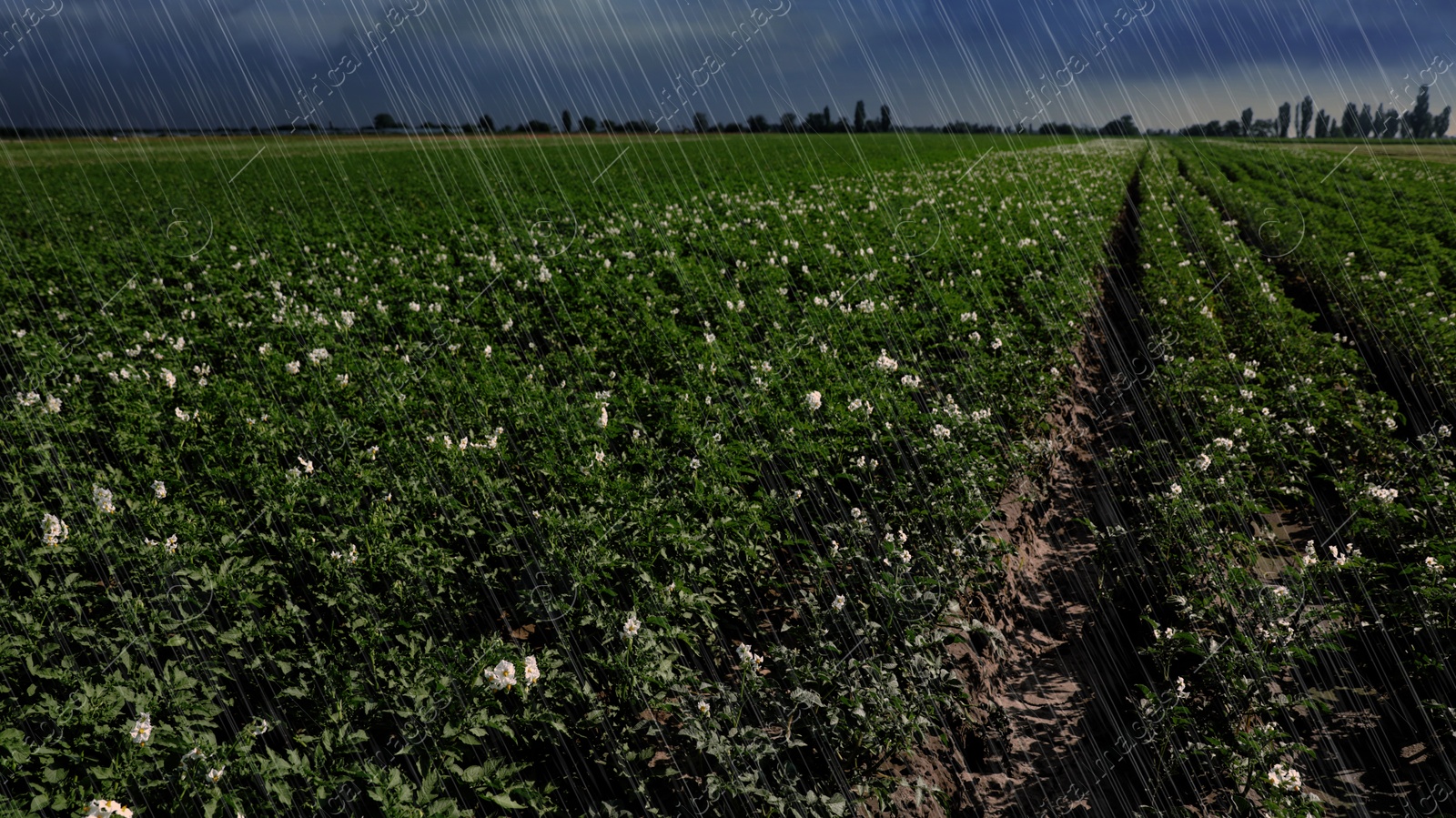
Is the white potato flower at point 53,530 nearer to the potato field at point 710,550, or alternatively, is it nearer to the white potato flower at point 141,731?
the potato field at point 710,550

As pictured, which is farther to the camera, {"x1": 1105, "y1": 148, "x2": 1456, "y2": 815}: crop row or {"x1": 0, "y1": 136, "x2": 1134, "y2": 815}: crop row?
{"x1": 1105, "y1": 148, "x2": 1456, "y2": 815}: crop row

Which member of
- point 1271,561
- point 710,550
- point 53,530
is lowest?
point 1271,561

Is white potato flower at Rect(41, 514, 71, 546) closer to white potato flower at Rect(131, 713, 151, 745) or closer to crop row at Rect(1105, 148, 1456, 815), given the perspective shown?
white potato flower at Rect(131, 713, 151, 745)

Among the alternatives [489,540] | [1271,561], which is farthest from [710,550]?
[1271,561]

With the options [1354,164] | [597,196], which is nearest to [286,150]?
[597,196]

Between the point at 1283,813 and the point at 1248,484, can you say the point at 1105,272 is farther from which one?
the point at 1283,813

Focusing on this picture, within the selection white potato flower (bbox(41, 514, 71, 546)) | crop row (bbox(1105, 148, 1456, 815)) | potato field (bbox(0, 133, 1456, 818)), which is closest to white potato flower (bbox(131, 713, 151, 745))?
potato field (bbox(0, 133, 1456, 818))

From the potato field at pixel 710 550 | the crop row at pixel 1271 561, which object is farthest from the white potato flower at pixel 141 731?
the crop row at pixel 1271 561

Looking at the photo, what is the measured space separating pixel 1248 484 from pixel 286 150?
49.1 metres

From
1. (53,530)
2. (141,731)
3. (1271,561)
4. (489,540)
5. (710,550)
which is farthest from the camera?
(1271,561)

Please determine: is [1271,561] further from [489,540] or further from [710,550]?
[489,540]

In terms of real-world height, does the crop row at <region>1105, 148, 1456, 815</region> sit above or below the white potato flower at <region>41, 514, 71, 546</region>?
below

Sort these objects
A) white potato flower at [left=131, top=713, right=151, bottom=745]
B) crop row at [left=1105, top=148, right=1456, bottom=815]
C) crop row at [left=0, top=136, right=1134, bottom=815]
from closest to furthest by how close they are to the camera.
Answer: white potato flower at [left=131, top=713, right=151, bottom=745] < crop row at [left=0, top=136, right=1134, bottom=815] < crop row at [left=1105, top=148, right=1456, bottom=815]

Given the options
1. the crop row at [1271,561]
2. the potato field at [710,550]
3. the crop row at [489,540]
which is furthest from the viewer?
the crop row at [1271,561]
